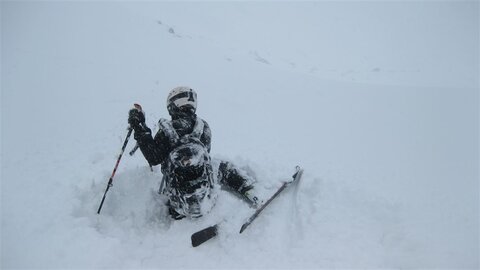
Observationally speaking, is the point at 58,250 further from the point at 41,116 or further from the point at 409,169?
the point at 409,169

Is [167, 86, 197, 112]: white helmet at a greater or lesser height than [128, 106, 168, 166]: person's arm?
greater

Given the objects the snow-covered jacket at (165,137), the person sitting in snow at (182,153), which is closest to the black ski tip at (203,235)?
the person sitting in snow at (182,153)

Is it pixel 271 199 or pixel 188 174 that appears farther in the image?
pixel 271 199

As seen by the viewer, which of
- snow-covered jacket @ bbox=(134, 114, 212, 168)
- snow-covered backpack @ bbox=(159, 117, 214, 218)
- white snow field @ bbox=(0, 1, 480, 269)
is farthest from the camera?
snow-covered jacket @ bbox=(134, 114, 212, 168)

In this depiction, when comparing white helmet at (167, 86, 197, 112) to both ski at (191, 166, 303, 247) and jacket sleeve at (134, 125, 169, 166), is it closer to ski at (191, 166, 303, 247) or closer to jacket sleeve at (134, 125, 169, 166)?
jacket sleeve at (134, 125, 169, 166)

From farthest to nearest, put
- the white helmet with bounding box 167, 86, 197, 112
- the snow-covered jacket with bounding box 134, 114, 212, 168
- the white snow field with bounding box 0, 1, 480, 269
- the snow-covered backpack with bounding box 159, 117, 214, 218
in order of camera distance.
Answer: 1. the white helmet with bounding box 167, 86, 197, 112
2. the snow-covered jacket with bounding box 134, 114, 212, 168
3. the snow-covered backpack with bounding box 159, 117, 214, 218
4. the white snow field with bounding box 0, 1, 480, 269

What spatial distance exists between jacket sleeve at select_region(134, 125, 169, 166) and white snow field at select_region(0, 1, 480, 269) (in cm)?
114

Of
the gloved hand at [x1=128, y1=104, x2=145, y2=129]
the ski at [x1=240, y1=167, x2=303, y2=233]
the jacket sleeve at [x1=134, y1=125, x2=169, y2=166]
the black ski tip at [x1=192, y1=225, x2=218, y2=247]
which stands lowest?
the black ski tip at [x1=192, y1=225, x2=218, y2=247]

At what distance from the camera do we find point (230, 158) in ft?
23.7

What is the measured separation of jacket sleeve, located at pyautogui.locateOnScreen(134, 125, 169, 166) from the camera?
16.8 ft

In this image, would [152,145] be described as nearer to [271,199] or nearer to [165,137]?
[165,137]

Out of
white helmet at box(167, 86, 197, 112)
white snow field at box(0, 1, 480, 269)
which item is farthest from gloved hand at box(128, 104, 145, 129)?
white snow field at box(0, 1, 480, 269)

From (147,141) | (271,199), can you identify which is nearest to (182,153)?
(147,141)

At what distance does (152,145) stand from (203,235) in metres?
1.64
